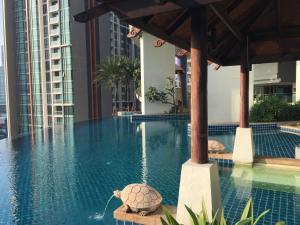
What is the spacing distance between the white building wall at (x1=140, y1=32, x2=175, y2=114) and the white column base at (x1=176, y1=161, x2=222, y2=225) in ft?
64.4

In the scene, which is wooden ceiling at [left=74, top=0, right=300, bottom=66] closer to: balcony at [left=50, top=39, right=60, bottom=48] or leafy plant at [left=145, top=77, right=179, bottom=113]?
leafy plant at [left=145, top=77, right=179, bottom=113]

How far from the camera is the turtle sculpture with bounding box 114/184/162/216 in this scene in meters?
4.66

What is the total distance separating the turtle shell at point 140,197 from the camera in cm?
466

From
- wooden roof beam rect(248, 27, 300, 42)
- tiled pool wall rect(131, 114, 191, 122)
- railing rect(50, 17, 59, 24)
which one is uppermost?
railing rect(50, 17, 59, 24)

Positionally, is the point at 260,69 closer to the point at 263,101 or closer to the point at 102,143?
the point at 263,101

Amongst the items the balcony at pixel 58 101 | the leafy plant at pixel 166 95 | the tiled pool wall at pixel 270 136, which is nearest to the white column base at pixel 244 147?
the tiled pool wall at pixel 270 136

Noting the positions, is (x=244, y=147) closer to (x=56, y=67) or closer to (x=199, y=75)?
(x=199, y=75)

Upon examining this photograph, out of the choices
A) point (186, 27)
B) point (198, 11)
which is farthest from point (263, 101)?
point (198, 11)

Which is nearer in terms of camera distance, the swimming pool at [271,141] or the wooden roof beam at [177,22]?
the wooden roof beam at [177,22]

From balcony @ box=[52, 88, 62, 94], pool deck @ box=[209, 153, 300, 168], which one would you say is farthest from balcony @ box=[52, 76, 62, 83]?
pool deck @ box=[209, 153, 300, 168]

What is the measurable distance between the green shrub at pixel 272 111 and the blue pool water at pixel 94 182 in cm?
505

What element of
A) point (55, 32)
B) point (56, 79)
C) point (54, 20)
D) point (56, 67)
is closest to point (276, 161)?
point (56, 79)

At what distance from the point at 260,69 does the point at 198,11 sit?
92.2 feet

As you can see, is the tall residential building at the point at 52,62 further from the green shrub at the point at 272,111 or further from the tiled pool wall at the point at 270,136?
the tiled pool wall at the point at 270,136
